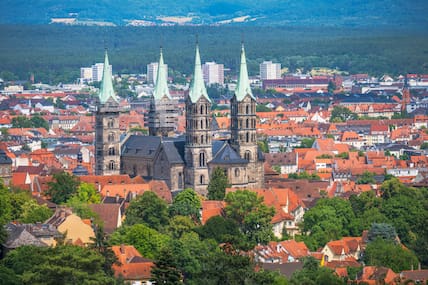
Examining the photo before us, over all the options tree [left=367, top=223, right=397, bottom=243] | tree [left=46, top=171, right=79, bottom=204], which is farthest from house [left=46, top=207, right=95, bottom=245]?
tree [left=367, top=223, right=397, bottom=243]

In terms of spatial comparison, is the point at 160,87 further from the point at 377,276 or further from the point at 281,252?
the point at 377,276

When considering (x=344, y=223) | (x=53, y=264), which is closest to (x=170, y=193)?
(x=344, y=223)

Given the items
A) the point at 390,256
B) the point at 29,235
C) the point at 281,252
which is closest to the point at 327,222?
the point at 281,252

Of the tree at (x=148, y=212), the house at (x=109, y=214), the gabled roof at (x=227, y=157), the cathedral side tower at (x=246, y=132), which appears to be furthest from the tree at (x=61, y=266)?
the cathedral side tower at (x=246, y=132)

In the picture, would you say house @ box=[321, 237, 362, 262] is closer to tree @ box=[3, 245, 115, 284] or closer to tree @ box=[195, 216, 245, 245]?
tree @ box=[195, 216, 245, 245]

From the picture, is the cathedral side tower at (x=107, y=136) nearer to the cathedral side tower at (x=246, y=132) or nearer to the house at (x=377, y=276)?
the cathedral side tower at (x=246, y=132)
